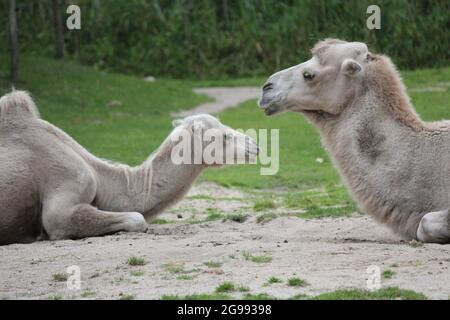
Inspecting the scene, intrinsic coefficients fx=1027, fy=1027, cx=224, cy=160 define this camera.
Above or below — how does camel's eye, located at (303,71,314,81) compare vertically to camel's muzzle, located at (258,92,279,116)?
above

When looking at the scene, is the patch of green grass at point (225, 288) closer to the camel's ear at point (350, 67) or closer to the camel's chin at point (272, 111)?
the camel's chin at point (272, 111)

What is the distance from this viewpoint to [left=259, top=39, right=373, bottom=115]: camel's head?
8648 millimetres

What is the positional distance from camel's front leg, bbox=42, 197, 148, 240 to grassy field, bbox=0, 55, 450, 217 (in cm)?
243

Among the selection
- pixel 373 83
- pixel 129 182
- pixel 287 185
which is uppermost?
pixel 373 83

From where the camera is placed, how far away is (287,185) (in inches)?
605

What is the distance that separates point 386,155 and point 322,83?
833 mm

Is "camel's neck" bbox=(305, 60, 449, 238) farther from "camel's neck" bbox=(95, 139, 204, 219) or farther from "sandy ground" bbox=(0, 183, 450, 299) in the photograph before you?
"camel's neck" bbox=(95, 139, 204, 219)

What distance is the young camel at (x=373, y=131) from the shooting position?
8.30 metres

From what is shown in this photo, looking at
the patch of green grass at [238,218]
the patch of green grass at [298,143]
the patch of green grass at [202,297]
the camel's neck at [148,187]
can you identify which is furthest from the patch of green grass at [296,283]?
the patch of green grass at [298,143]

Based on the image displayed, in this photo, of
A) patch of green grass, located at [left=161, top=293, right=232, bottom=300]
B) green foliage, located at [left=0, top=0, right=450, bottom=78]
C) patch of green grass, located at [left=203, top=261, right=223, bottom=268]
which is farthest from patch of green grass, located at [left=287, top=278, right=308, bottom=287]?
green foliage, located at [left=0, top=0, right=450, bottom=78]

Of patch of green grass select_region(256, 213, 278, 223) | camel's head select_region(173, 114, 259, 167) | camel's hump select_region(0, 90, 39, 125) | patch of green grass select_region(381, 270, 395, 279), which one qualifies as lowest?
patch of green grass select_region(256, 213, 278, 223)
